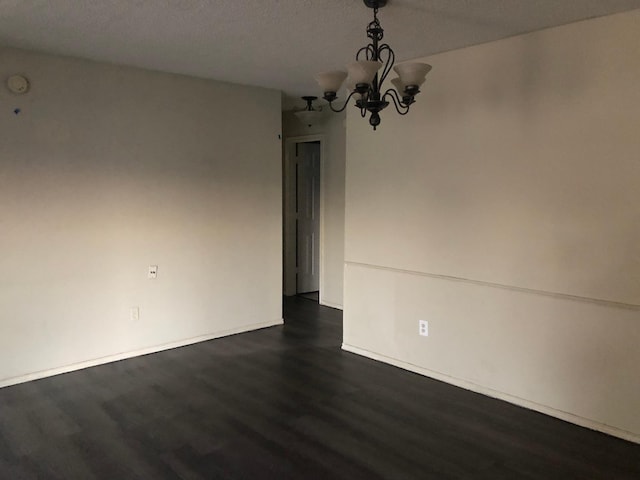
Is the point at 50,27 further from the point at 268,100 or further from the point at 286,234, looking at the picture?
the point at 286,234

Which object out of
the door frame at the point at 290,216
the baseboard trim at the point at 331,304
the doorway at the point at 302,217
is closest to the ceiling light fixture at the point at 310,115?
the door frame at the point at 290,216

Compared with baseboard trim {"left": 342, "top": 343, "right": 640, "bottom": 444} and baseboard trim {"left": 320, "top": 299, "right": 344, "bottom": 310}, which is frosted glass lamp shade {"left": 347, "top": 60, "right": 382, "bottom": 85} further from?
baseboard trim {"left": 320, "top": 299, "right": 344, "bottom": 310}

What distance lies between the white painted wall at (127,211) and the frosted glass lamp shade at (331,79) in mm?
2205

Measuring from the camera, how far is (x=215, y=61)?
380 cm

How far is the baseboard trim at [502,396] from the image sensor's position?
112 inches

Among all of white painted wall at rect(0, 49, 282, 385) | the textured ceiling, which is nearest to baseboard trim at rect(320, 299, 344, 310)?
white painted wall at rect(0, 49, 282, 385)

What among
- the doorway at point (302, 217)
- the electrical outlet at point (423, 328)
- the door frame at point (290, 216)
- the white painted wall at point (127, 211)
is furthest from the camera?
the doorway at point (302, 217)

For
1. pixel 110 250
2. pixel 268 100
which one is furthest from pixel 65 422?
pixel 268 100

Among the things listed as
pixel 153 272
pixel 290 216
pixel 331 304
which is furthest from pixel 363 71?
pixel 290 216

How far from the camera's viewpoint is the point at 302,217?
6680 millimetres

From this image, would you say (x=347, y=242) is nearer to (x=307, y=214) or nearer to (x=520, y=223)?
(x=520, y=223)

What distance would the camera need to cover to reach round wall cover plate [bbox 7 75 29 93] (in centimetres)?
343

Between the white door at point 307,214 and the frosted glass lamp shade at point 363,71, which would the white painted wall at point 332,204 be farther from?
the frosted glass lamp shade at point 363,71

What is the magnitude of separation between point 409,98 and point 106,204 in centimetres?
264
